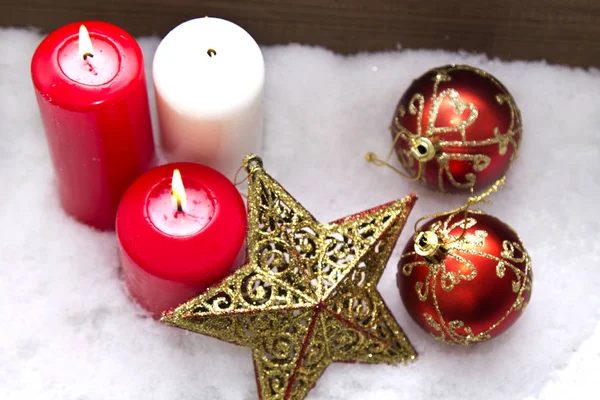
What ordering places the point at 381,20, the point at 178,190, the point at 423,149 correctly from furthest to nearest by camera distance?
the point at 381,20
the point at 423,149
the point at 178,190

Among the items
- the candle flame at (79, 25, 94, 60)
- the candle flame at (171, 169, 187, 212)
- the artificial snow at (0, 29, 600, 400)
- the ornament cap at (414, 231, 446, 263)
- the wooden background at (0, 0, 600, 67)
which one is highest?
the candle flame at (79, 25, 94, 60)

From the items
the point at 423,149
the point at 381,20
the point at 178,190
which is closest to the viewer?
the point at 178,190

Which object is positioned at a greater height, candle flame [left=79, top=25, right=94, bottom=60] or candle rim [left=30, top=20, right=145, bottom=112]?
candle flame [left=79, top=25, right=94, bottom=60]

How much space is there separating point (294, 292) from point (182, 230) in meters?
0.11

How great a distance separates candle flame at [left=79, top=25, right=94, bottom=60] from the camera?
2.29 feet

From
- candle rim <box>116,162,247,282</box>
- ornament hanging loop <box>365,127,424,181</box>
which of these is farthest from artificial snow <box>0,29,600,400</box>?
candle rim <box>116,162,247,282</box>

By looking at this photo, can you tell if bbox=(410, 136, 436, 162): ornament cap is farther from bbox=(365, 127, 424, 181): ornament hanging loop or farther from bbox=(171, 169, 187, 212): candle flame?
bbox=(171, 169, 187, 212): candle flame

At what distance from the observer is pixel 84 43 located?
2.30 ft

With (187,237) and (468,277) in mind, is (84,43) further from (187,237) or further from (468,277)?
(468,277)

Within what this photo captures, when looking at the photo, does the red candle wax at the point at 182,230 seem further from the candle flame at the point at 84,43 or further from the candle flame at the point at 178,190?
the candle flame at the point at 84,43

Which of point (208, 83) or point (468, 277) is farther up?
point (208, 83)

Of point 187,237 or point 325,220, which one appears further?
point 325,220

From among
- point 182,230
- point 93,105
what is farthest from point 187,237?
point 93,105

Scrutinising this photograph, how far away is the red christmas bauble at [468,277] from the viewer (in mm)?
729
